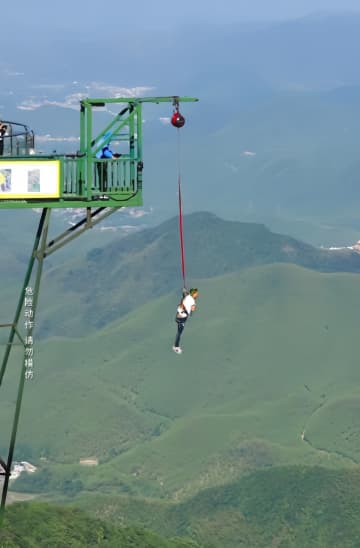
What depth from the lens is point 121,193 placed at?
4581cm

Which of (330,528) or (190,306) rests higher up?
(190,306)

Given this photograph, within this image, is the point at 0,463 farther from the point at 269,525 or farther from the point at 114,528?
the point at 269,525

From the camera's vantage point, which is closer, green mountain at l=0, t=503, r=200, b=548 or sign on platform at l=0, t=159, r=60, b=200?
sign on platform at l=0, t=159, r=60, b=200

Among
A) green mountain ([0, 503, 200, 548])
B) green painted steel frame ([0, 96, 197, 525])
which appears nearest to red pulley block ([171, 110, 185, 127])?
green painted steel frame ([0, 96, 197, 525])

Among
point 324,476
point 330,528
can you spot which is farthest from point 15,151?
point 324,476

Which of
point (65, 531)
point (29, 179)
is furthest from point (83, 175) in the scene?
point (65, 531)

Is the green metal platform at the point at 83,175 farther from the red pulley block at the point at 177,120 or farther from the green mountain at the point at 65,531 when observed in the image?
the green mountain at the point at 65,531

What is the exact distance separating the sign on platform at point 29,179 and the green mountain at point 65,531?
85.7m

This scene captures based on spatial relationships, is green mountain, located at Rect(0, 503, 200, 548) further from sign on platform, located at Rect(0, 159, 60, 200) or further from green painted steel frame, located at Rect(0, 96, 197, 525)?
sign on platform, located at Rect(0, 159, 60, 200)

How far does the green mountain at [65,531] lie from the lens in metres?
134

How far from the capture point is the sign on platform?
45.7 meters

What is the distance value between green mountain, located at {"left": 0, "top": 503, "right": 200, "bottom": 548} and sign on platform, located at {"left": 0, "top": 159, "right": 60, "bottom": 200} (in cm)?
8569

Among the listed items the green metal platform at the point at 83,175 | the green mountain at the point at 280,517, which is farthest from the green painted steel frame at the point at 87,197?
the green mountain at the point at 280,517

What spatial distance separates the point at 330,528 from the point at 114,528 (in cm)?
4029
